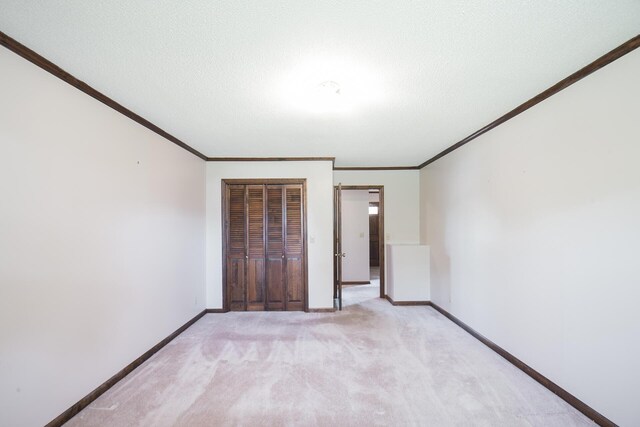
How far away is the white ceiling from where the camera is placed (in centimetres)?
139

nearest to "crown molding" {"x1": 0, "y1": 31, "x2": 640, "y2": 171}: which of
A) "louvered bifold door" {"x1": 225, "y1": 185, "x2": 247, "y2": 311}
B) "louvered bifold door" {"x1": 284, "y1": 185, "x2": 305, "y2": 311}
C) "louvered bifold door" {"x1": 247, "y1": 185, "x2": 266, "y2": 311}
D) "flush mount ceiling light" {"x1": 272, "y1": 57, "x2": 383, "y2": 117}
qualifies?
"louvered bifold door" {"x1": 225, "y1": 185, "x2": 247, "y2": 311}

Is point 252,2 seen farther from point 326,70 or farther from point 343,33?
point 326,70

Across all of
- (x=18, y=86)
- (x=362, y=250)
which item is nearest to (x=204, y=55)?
(x=18, y=86)

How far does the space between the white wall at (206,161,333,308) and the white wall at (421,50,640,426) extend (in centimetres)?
201

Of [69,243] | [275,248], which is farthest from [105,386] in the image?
[275,248]

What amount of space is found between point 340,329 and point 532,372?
1984 mm

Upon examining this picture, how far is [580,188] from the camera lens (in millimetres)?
1998

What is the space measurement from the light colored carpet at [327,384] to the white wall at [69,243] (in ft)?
1.32

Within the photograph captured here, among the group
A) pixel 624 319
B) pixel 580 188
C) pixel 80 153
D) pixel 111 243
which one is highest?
pixel 80 153

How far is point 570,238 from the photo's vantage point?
2.08 meters

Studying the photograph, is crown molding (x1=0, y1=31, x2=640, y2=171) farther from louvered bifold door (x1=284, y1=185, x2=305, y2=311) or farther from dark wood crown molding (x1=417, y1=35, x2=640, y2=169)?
louvered bifold door (x1=284, y1=185, x2=305, y2=311)

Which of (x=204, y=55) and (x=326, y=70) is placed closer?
(x=204, y=55)

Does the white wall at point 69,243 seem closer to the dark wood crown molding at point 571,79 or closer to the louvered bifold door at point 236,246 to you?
the louvered bifold door at point 236,246

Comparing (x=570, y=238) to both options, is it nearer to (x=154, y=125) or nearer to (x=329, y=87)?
(x=329, y=87)
